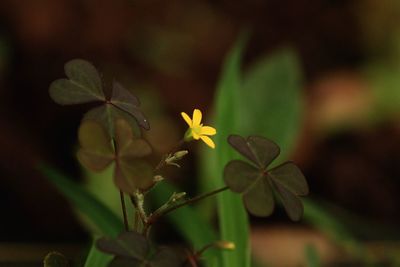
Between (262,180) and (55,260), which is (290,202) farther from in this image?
(55,260)

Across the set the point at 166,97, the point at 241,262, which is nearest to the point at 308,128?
the point at 166,97

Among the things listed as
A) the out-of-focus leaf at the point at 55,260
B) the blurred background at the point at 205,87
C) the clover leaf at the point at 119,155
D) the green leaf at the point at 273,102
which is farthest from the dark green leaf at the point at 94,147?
the blurred background at the point at 205,87

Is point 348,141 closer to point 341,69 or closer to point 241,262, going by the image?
point 341,69

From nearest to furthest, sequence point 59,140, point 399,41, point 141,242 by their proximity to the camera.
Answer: point 141,242
point 59,140
point 399,41

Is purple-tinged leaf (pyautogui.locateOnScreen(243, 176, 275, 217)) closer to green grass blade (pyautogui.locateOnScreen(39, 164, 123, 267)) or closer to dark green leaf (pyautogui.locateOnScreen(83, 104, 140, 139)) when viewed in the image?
dark green leaf (pyautogui.locateOnScreen(83, 104, 140, 139))

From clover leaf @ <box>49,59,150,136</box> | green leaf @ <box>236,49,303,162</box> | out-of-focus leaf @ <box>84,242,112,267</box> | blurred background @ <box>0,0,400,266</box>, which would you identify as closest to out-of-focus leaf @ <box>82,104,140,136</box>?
clover leaf @ <box>49,59,150,136</box>

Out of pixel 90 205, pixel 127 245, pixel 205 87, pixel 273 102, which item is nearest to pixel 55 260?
pixel 127 245
